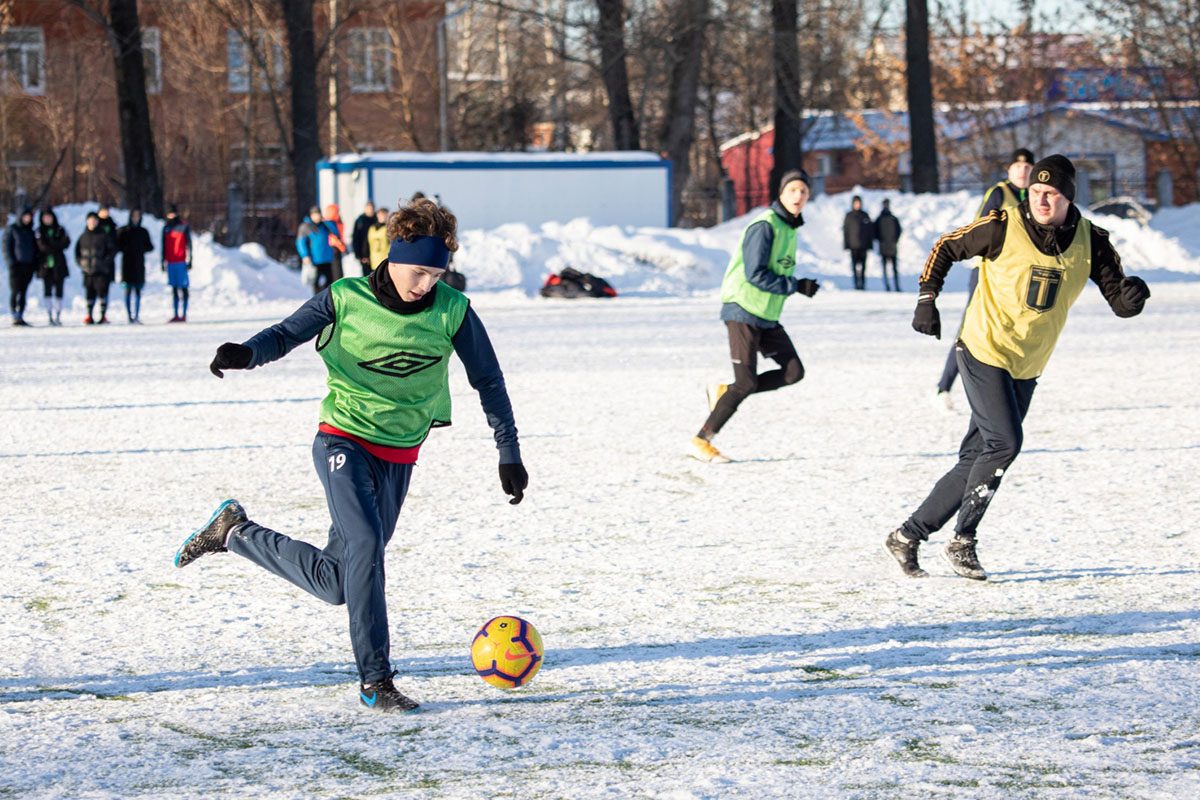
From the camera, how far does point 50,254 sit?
21203mm

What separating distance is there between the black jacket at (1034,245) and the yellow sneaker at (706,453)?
3.22 m

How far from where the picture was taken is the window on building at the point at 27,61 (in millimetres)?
44562

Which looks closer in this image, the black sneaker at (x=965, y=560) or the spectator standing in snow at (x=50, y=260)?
the black sneaker at (x=965, y=560)

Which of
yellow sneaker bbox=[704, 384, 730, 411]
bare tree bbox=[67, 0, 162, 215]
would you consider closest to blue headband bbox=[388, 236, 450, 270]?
yellow sneaker bbox=[704, 384, 730, 411]

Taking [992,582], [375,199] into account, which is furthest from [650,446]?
[375,199]

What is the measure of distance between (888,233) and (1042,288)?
67.9 ft

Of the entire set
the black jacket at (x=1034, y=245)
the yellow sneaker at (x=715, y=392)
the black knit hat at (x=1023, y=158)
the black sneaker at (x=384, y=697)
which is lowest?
the black sneaker at (x=384, y=697)

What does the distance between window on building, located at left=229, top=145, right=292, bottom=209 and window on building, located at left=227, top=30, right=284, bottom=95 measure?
183cm

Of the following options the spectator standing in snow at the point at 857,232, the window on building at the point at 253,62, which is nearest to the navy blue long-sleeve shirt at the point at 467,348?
the spectator standing in snow at the point at 857,232

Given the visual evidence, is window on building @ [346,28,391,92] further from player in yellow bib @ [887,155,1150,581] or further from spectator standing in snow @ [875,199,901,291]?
player in yellow bib @ [887,155,1150,581]

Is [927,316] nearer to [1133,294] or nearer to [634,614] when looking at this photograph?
[1133,294]

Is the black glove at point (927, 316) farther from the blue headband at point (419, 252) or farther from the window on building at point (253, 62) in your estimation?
the window on building at point (253, 62)

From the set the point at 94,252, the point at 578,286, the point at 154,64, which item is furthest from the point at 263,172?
the point at 94,252

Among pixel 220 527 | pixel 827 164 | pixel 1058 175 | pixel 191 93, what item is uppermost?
pixel 191 93
